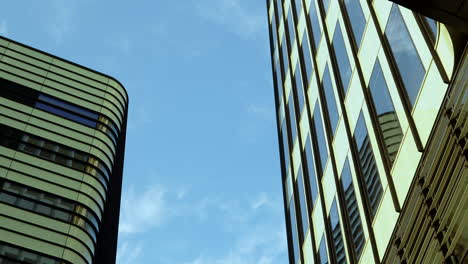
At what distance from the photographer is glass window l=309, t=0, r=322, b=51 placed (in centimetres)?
2623

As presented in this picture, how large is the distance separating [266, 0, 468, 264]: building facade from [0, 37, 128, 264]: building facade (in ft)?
36.9

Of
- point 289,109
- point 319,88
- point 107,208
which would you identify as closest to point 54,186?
point 107,208

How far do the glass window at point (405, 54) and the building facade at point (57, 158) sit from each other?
20.0 m

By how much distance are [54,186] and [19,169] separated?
206 centimetres

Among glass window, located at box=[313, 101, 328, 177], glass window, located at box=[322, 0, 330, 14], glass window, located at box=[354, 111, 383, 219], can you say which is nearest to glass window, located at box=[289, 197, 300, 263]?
glass window, located at box=[313, 101, 328, 177]

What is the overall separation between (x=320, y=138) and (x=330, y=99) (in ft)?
5.96

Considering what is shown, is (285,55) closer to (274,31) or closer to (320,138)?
(274,31)

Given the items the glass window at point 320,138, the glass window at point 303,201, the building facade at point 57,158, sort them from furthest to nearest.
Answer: the building facade at point 57,158 < the glass window at point 303,201 < the glass window at point 320,138

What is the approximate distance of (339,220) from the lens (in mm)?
20734

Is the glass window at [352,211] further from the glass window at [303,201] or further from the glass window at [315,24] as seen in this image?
the glass window at [315,24]

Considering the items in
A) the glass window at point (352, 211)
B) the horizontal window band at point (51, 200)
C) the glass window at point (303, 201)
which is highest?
the horizontal window band at point (51, 200)

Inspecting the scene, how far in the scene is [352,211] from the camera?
63.6 ft

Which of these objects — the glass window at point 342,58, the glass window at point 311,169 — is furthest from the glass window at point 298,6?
the glass window at point 342,58

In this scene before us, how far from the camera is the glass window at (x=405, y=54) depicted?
15.4 metres
